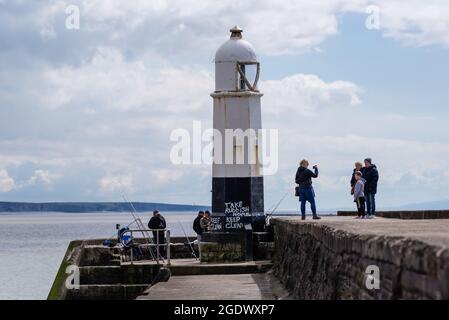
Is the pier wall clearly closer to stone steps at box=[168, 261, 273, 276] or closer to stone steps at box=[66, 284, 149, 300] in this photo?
stone steps at box=[168, 261, 273, 276]

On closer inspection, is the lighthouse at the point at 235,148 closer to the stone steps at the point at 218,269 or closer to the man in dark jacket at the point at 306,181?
the stone steps at the point at 218,269

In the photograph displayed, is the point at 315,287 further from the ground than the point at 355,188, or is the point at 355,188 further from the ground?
the point at 355,188

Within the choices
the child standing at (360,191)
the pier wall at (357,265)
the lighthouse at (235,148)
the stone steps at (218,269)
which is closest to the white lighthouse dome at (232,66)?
the lighthouse at (235,148)

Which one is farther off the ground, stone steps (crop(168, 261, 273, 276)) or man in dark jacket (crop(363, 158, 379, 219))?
man in dark jacket (crop(363, 158, 379, 219))

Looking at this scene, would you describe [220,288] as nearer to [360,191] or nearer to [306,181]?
[306,181]

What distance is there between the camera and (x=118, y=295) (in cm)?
2317

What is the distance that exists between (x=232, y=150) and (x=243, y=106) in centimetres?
103

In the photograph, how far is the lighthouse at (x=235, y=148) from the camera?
2478 centimetres

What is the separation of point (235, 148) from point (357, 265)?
1406cm

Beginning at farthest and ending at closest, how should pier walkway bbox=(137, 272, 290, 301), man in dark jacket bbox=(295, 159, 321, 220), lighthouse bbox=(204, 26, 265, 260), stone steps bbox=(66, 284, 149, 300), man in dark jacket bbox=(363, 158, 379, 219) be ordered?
lighthouse bbox=(204, 26, 265, 260)
stone steps bbox=(66, 284, 149, 300)
man in dark jacket bbox=(295, 159, 321, 220)
man in dark jacket bbox=(363, 158, 379, 219)
pier walkway bbox=(137, 272, 290, 301)

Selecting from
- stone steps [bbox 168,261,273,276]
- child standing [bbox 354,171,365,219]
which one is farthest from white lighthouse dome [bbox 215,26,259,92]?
child standing [bbox 354,171,365,219]

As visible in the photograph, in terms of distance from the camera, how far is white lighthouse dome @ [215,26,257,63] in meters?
24.9
